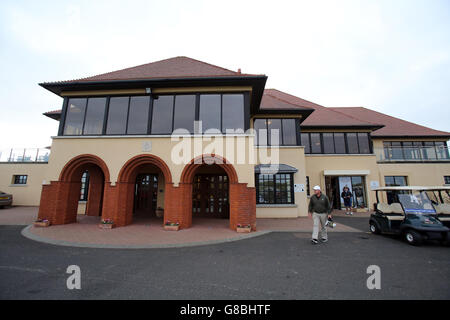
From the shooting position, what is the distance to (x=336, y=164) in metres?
14.7

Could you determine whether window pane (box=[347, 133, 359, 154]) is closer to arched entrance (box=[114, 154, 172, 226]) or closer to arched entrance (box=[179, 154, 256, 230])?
arched entrance (box=[179, 154, 256, 230])

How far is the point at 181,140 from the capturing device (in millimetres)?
8648

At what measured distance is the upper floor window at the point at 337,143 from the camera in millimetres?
14930

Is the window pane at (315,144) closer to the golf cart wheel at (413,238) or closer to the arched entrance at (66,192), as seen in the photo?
the golf cart wheel at (413,238)

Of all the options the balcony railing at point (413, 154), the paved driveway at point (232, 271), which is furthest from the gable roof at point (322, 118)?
the paved driveway at point (232, 271)

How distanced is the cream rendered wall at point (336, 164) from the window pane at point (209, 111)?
9452 mm

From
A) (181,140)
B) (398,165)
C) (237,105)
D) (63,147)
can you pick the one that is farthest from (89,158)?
(398,165)

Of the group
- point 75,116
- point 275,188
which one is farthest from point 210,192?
point 75,116

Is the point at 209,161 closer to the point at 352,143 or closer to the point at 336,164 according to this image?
the point at 336,164

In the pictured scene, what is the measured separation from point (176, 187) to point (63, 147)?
622 centimetres

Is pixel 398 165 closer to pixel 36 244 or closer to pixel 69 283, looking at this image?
pixel 69 283

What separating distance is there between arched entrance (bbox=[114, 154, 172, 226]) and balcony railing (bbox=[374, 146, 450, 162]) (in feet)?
57.9

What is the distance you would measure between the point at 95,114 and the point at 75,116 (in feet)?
3.61

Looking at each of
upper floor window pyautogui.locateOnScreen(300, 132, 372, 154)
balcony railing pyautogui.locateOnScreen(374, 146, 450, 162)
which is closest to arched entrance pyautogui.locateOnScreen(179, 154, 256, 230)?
upper floor window pyautogui.locateOnScreen(300, 132, 372, 154)
